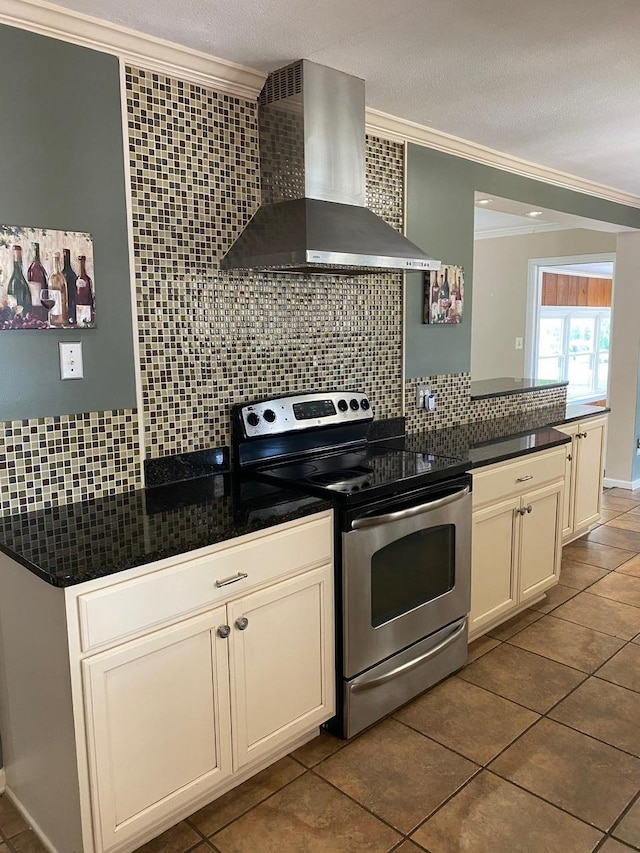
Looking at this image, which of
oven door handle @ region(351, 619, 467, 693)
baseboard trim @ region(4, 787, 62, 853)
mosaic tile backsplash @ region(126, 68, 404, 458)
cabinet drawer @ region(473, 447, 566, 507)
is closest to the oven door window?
oven door handle @ region(351, 619, 467, 693)

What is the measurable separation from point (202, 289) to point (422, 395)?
54.5 inches

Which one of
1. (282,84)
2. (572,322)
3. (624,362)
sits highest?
(282,84)

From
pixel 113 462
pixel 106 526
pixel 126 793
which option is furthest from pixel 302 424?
pixel 126 793

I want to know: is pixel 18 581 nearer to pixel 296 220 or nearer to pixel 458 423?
pixel 296 220

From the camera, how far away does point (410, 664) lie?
8.09 feet

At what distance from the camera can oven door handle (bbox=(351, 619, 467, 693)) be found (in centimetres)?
231

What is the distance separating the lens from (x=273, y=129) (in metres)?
2.50

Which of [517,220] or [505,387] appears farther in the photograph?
[517,220]

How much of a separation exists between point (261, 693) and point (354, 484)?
729mm

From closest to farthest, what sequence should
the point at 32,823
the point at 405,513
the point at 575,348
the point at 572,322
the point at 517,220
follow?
the point at 32,823
the point at 405,513
the point at 517,220
the point at 572,322
the point at 575,348

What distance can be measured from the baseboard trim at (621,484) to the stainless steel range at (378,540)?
3.47 m

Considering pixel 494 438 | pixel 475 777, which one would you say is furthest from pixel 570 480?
pixel 475 777

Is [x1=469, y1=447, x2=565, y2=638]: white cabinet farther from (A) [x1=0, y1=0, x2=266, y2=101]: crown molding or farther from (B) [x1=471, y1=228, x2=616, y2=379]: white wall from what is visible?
(B) [x1=471, y1=228, x2=616, y2=379]: white wall

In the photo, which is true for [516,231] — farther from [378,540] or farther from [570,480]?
[378,540]
